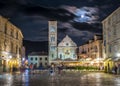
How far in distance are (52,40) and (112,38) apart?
92447mm

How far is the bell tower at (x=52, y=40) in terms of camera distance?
151 m

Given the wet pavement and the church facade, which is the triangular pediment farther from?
the wet pavement

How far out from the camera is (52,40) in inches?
6038

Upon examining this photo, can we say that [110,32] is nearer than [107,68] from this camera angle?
Yes

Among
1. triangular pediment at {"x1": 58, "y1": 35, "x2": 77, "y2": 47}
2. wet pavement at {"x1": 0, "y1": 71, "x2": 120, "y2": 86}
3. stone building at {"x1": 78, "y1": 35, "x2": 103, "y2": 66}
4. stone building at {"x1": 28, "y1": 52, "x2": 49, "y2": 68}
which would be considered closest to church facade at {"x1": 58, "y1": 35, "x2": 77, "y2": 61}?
triangular pediment at {"x1": 58, "y1": 35, "x2": 77, "y2": 47}

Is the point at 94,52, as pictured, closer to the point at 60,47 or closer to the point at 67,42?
the point at 67,42

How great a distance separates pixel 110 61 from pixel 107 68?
16.6ft

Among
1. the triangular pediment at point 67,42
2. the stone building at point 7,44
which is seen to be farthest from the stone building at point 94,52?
the stone building at point 7,44

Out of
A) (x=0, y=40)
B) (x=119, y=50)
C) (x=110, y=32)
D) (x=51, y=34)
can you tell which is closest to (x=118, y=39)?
(x=119, y=50)

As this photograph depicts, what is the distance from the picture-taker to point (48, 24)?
15638cm

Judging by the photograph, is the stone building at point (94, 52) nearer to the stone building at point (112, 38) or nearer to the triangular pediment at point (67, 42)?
the triangular pediment at point (67, 42)

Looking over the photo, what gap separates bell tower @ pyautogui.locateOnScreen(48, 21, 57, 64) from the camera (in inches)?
5950

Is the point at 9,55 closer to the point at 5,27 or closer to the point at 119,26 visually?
the point at 5,27

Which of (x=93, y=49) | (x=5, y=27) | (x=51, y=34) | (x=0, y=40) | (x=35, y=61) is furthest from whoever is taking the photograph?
(x=35, y=61)
